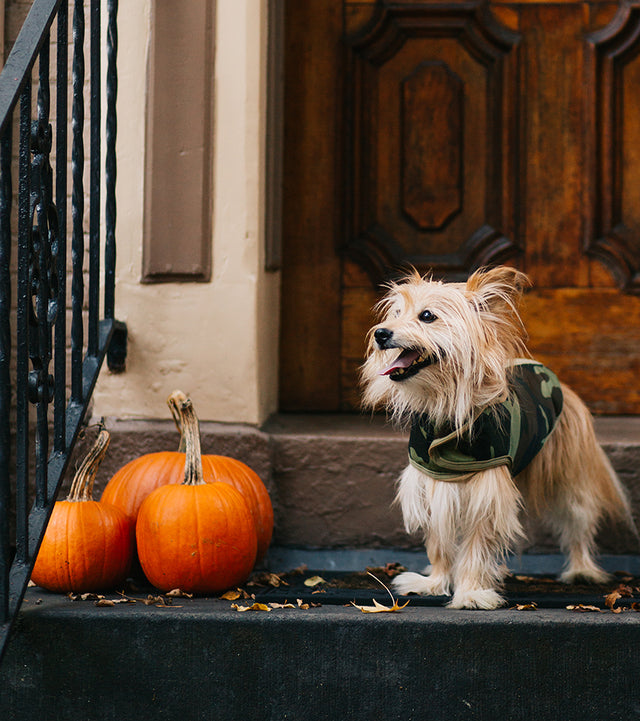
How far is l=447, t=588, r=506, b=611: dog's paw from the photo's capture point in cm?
255

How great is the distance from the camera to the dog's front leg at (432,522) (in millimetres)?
2686

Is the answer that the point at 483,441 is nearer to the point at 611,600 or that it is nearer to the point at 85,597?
the point at 611,600

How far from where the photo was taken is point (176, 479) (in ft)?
9.81

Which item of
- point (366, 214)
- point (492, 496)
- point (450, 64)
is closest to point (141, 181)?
point (366, 214)

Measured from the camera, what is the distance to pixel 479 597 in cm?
257

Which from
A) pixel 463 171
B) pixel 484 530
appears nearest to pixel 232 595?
pixel 484 530

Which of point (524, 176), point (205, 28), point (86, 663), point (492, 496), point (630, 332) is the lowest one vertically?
point (86, 663)

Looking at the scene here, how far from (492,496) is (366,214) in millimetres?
1586

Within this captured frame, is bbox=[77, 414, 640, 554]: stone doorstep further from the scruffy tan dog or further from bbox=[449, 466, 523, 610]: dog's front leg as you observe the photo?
bbox=[449, 466, 523, 610]: dog's front leg

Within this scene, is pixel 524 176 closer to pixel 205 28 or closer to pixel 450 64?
pixel 450 64

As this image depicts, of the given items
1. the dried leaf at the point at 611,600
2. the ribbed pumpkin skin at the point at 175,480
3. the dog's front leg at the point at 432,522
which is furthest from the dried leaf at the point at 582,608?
the ribbed pumpkin skin at the point at 175,480

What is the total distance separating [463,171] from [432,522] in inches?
66.3

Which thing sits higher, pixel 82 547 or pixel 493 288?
pixel 493 288

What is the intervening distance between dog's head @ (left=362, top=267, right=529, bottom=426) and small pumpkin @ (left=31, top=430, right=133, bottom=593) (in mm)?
966
